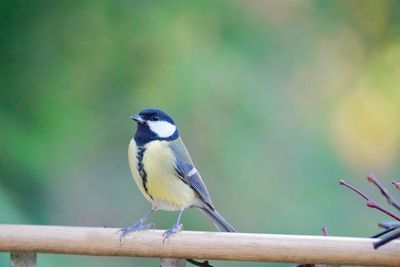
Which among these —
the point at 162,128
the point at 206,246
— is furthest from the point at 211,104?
the point at 206,246

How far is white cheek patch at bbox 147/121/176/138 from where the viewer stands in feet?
5.12

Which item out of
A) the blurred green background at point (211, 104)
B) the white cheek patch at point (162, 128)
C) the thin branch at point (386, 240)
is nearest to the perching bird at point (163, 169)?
the white cheek patch at point (162, 128)

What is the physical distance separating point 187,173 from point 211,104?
591 millimetres

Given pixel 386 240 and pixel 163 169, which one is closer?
pixel 386 240

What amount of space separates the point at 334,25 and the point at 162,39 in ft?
2.02

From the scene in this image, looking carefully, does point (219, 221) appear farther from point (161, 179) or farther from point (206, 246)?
point (206, 246)

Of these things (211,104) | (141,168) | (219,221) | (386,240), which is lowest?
(386,240)

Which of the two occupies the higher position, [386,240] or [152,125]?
[152,125]

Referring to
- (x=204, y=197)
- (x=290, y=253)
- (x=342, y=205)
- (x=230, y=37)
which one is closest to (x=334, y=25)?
(x=230, y=37)

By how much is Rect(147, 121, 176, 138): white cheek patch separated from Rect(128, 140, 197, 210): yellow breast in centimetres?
2

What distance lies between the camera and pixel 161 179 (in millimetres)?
1518

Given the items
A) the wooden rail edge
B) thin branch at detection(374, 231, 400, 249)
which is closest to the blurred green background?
the wooden rail edge

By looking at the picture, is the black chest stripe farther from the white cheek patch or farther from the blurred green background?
the blurred green background

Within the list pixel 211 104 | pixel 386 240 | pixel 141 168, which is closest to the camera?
pixel 386 240
